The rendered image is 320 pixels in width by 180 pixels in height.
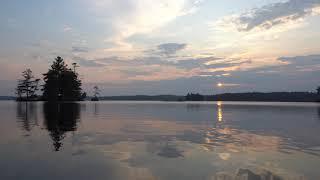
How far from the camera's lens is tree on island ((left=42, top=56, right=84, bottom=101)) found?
4333 inches

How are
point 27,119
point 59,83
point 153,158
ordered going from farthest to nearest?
1. point 59,83
2. point 27,119
3. point 153,158

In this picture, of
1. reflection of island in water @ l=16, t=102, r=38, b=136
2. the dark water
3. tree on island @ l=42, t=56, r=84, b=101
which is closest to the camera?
the dark water

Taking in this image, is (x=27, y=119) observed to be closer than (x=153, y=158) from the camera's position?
No

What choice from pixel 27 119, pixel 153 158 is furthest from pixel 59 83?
pixel 153 158

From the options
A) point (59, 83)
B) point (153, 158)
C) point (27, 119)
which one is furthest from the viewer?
point (59, 83)

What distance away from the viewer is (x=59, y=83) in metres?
111

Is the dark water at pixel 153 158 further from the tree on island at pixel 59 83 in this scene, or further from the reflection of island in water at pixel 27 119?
the tree on island at pixel 59 83

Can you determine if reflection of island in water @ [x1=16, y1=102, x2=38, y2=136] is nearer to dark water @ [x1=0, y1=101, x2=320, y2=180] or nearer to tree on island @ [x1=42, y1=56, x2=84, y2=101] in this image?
dark water @ [x1=0, y1=101, x2=320, y2=180]

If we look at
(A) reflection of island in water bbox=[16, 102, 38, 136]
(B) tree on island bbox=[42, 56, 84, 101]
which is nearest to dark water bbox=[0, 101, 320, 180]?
(A) reflection of island in water bbox=[16, 102, 38, 136]

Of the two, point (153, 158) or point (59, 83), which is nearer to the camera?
point (153, 158)

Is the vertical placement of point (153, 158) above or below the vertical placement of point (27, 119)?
below

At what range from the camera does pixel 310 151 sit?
57.4 feet

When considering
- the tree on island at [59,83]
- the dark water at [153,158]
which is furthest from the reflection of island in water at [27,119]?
the tree on island at [59,83]

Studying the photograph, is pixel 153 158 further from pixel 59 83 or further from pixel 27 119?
pixel 59 83
